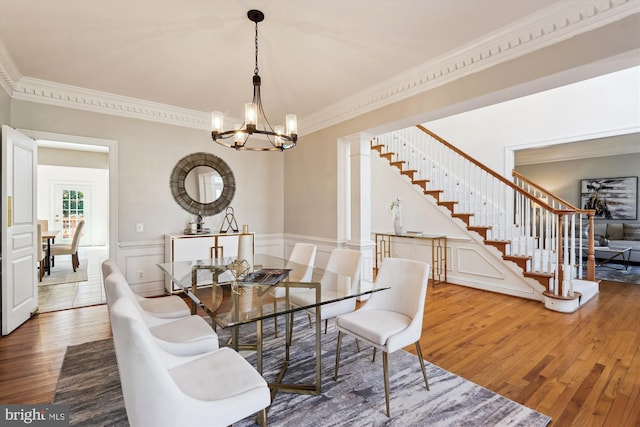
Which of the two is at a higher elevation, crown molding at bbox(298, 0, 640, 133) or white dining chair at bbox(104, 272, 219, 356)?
crown molding at bbox(298, 0, 640, 133)

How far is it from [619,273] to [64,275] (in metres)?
10.4

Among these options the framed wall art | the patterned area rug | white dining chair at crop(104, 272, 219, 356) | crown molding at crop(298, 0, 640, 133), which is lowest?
the patterned area rug

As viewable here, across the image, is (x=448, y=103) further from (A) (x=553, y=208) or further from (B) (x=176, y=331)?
(B) (x=176, y=331)

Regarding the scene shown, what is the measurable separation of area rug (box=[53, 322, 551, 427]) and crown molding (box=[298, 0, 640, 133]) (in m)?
2.60

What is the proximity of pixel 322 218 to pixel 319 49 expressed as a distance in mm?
2449

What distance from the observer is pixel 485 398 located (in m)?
1.97

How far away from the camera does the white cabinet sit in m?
4.16

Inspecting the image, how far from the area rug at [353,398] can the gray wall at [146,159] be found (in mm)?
2074

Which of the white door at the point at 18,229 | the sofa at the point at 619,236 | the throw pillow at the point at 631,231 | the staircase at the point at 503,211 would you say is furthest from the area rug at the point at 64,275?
the throw pillow at the point at 631,231

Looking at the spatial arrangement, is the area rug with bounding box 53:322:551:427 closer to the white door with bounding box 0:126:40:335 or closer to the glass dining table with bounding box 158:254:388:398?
the glass dining table with bounding box 158:254:388:398

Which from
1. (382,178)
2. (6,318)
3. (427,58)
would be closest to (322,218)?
(382,178)

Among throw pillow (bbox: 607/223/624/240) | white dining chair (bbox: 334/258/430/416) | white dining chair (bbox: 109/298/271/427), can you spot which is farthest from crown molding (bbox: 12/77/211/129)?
throw pillow (bbox: 607/223/624/240)

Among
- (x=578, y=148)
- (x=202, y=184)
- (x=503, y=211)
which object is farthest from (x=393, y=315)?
(x=578, y=148)

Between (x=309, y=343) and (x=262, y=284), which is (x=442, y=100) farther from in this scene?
(x=309, y=343)
